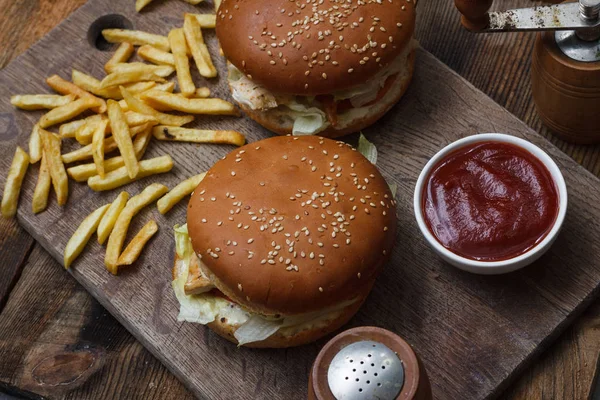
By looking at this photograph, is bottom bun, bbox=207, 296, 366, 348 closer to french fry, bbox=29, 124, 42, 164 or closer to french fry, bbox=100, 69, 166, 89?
french fry, bbox=29, 124, 42, 164

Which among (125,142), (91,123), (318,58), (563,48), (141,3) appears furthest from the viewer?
(141,3)

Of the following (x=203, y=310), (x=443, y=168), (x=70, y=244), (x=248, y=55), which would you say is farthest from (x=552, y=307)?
(x=70, y=244)

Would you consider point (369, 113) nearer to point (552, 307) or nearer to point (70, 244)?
point (552, 307)

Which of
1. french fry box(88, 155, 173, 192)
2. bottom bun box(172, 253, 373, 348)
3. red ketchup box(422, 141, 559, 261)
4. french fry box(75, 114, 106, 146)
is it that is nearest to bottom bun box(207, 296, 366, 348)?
bottom bun box(172, 253, 373, 348)

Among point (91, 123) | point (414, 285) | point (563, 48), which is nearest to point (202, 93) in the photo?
point (91, 123)

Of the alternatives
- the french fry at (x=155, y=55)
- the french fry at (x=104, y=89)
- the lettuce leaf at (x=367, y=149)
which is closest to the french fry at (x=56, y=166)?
the french fry at (x=104, y=89)

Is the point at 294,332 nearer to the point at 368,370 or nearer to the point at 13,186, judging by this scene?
the point at 368,370
